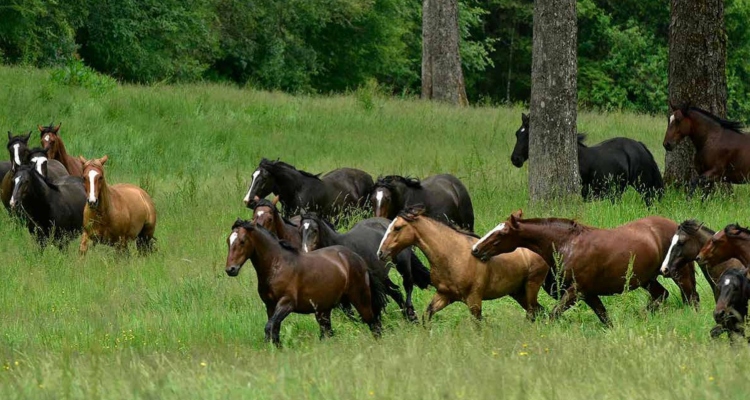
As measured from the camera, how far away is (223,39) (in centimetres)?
4697

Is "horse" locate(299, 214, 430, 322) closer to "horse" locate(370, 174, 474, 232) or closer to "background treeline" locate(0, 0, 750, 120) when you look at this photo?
"horse" locate(370, 174, 474, 232)

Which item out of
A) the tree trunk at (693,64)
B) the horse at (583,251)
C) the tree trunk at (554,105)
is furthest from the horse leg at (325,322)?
the tree trunk at (693,64)

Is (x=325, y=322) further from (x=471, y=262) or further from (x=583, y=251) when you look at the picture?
(x=583, y=251)

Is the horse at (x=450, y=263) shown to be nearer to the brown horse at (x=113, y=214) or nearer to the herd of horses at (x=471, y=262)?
the herd of horses at (x=471, y=262)

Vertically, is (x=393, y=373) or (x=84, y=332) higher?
(x=393, y=373)

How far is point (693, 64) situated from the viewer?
19562 millimetres

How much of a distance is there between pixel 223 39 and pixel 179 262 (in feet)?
105

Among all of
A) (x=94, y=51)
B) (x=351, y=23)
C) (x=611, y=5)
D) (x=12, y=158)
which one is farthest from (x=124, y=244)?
(x=611, y=5)

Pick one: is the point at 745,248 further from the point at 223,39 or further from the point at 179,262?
the point at 223,39

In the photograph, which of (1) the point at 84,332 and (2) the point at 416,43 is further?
(2) the point at 416,43

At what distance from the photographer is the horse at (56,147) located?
20.0 meters

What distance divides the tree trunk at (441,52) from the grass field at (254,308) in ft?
19.3

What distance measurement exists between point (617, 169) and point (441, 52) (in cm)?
1713

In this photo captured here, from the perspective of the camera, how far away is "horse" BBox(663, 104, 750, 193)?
725 inches
